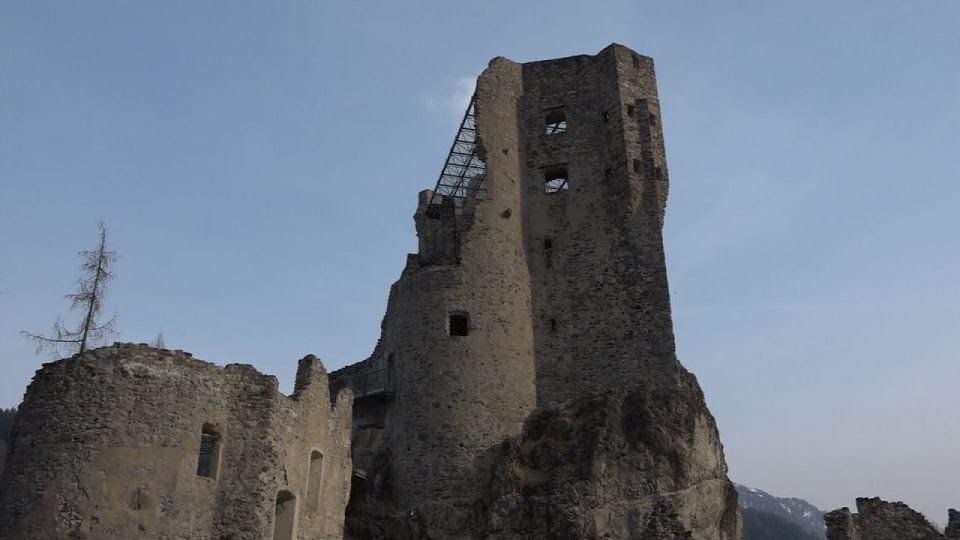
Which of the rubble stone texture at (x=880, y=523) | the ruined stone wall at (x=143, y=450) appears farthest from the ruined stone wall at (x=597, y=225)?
the ruined stone wall at (x=143, y=450)

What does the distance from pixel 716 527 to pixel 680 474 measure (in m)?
2.11

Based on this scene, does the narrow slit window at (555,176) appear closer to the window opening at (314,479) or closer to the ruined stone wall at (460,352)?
the ruined stone wall at (460,352)

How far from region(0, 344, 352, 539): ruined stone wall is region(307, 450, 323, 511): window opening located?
1.48 meters

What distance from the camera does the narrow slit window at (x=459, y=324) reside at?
26.3 metres

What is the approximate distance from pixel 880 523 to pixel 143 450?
1655 centimetres

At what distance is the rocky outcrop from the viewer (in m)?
22.5

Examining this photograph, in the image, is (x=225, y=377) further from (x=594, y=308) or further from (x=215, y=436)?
(x=594, y=308)

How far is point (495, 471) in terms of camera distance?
23.8 meters

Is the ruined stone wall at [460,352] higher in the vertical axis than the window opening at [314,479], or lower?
higher

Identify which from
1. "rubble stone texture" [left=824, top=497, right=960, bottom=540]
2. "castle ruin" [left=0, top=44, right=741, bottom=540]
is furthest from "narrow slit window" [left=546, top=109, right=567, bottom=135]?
"rubble stone texture" [left=824, top=497, right=960, bottom=540]

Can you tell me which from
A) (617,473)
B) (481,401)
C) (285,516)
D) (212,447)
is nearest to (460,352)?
(481,401)

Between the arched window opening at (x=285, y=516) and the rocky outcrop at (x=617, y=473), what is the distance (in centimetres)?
641

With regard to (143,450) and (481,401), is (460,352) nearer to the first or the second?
(481,401)

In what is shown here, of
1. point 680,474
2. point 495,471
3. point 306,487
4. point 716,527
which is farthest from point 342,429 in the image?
point 716,527
